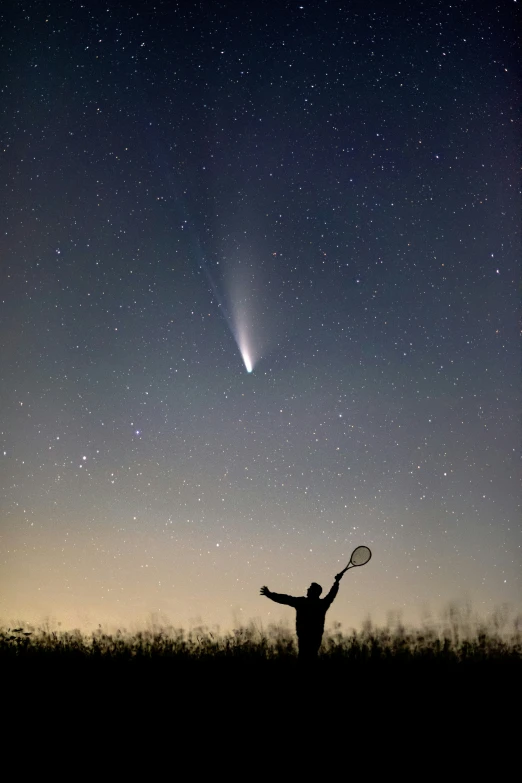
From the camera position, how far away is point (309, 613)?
27.4 ft

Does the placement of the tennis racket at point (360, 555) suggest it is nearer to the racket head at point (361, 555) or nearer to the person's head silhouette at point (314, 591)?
the racket head at point (361, 555)

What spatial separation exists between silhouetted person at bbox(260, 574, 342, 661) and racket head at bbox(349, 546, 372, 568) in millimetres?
1171

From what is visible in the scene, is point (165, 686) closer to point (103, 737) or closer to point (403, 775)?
point (103, 737)

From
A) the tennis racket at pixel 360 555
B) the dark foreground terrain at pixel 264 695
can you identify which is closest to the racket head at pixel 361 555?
the tennis racket at pixel 360 555

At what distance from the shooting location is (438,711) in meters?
6.95

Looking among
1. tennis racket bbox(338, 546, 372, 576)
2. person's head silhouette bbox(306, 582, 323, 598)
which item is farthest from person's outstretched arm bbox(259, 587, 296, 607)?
tennis racket bbox(338, 546, 372, 576)

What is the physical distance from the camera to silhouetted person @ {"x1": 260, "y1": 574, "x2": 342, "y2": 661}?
26.9 feet

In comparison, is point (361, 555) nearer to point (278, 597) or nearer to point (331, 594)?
point (331, 594)

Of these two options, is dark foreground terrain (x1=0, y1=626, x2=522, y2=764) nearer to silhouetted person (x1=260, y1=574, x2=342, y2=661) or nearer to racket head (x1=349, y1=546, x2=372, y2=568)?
silhouetted person (x1=260, y1=574, x2=342, y2=661)

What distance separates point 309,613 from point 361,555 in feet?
6.11

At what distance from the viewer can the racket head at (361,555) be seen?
978 centimetres

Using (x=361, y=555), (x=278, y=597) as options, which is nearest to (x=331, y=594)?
(x=278, y=597)

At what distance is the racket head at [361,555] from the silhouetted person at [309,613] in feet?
3.84

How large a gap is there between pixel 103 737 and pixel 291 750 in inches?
73.3
